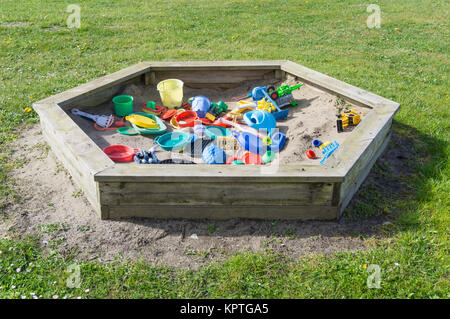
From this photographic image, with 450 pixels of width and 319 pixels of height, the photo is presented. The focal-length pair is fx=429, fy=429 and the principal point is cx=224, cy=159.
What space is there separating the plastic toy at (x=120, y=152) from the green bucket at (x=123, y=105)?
80 centimetres

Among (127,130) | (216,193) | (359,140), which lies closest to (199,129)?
(127,130)

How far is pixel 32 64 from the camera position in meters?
6.61

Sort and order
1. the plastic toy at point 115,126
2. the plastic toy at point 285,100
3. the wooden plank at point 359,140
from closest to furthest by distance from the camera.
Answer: the wooden plank at point 359,140 < the plastic toy at point 115,126 < the plastic toy at point 285,100

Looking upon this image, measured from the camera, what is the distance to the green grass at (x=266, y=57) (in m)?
2.64

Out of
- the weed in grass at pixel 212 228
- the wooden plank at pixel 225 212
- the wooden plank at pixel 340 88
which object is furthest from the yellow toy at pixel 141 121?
the wooden plank at pixel 340 88

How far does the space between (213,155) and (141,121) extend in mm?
1052

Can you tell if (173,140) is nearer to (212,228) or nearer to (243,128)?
(243,128)

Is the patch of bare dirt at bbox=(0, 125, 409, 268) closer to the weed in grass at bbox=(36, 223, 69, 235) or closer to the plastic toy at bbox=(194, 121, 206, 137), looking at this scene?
the weed in grass at bbox=(36, 223, 69, 235)

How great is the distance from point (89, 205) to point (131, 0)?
908 centimetres

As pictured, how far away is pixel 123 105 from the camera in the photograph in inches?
176

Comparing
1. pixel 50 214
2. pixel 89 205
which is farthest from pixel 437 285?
pixel 50 214

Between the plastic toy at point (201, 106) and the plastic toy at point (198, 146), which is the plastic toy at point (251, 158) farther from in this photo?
the plastic toy at point (201, 106)

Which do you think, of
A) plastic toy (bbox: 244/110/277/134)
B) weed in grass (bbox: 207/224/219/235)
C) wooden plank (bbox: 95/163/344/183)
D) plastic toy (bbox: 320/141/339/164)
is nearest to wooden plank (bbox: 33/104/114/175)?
wooden plank (bbox: 95/163/344/183)
